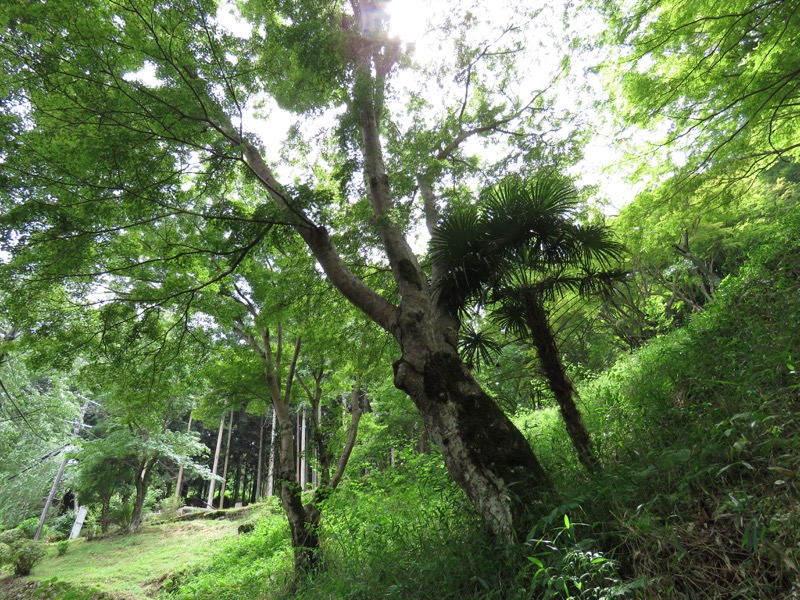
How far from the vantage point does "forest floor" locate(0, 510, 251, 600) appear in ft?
27.8

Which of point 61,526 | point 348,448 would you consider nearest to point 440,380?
point 348,448

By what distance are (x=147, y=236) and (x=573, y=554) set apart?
751 centimetres

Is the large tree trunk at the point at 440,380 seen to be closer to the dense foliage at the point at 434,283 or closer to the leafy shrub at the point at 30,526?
the dense foliage at the point at 434,283

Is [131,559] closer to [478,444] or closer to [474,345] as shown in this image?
[474,345]

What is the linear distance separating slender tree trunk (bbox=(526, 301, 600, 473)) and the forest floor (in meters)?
9.02

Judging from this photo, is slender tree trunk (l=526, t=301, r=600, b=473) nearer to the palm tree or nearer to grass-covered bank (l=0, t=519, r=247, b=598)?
the palm tree

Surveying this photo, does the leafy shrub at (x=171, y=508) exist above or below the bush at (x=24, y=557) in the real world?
above

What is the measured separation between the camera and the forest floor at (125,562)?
848 cm

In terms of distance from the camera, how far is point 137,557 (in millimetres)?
12625

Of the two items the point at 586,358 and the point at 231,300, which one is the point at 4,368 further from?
the point at 586,358

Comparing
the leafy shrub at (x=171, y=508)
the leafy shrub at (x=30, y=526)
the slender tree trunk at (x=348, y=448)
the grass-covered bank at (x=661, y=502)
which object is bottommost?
the grass-covered bank at (x=661, y=502)

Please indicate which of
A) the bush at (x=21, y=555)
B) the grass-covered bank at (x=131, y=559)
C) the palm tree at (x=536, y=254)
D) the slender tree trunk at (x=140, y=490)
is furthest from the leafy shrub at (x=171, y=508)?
the palm tree at (x=536, y=254)

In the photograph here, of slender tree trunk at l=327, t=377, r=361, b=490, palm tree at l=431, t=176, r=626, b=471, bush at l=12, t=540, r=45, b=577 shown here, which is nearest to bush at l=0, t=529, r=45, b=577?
bush at l=12, t=540, r=45, b=577

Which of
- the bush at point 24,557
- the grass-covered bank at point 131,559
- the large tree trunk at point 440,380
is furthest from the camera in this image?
the bush at point 24,557
